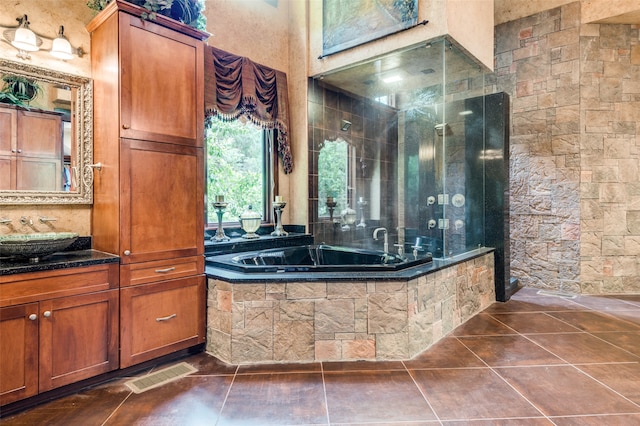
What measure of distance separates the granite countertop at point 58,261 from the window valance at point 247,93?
149cm

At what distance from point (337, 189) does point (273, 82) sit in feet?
4.33

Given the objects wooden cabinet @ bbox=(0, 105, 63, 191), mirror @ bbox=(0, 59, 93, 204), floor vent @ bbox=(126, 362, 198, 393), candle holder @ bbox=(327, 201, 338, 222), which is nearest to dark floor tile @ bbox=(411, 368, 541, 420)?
floor vent @ bbox=(126, 362, 198, 393)

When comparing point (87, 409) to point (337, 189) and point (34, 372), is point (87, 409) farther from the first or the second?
point (337, 189)

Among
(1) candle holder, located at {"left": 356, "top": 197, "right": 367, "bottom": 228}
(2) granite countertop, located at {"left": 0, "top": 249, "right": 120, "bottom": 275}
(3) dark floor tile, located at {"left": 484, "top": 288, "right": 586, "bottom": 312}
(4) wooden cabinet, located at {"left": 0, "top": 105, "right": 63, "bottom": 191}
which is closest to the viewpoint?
(2) granite countertop, located at {"left": 0, "top": 249, "right": 120, "bottom": 275}

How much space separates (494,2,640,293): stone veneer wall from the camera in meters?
4.07

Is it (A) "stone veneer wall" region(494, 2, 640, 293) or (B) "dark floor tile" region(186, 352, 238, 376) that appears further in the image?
(A) "stone veneer wall" region(494, 2, 640, 293)

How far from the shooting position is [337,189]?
4.12 m

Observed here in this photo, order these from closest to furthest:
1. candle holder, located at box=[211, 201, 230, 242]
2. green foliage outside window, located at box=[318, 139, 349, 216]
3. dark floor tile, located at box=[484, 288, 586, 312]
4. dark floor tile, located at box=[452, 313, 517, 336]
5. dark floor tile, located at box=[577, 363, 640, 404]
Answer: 1. dark floor tile, located at box=[577, 363, 640, 404]
2. dark floor tile, located at box=[452, 313, 517, 336]
3. candle holder, located at box=[211, 201, 230, 242]
4. dark floor tile, located at box=[484, 288, 586, 312]
5. green foliage outside window, located at box=[318, 139, 349, 216]

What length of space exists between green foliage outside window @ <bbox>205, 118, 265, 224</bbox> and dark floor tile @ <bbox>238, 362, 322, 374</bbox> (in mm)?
1473

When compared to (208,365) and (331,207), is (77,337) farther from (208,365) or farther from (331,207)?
(331,207)

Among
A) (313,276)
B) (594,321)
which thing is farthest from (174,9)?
(594,321)

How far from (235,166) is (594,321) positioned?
352 centimetres

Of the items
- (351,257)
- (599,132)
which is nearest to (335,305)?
(351,257)

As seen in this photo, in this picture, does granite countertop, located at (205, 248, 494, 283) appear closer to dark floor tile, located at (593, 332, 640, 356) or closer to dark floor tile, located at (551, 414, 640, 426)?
dark floor tile, located at (551, 414, 640, 426)
